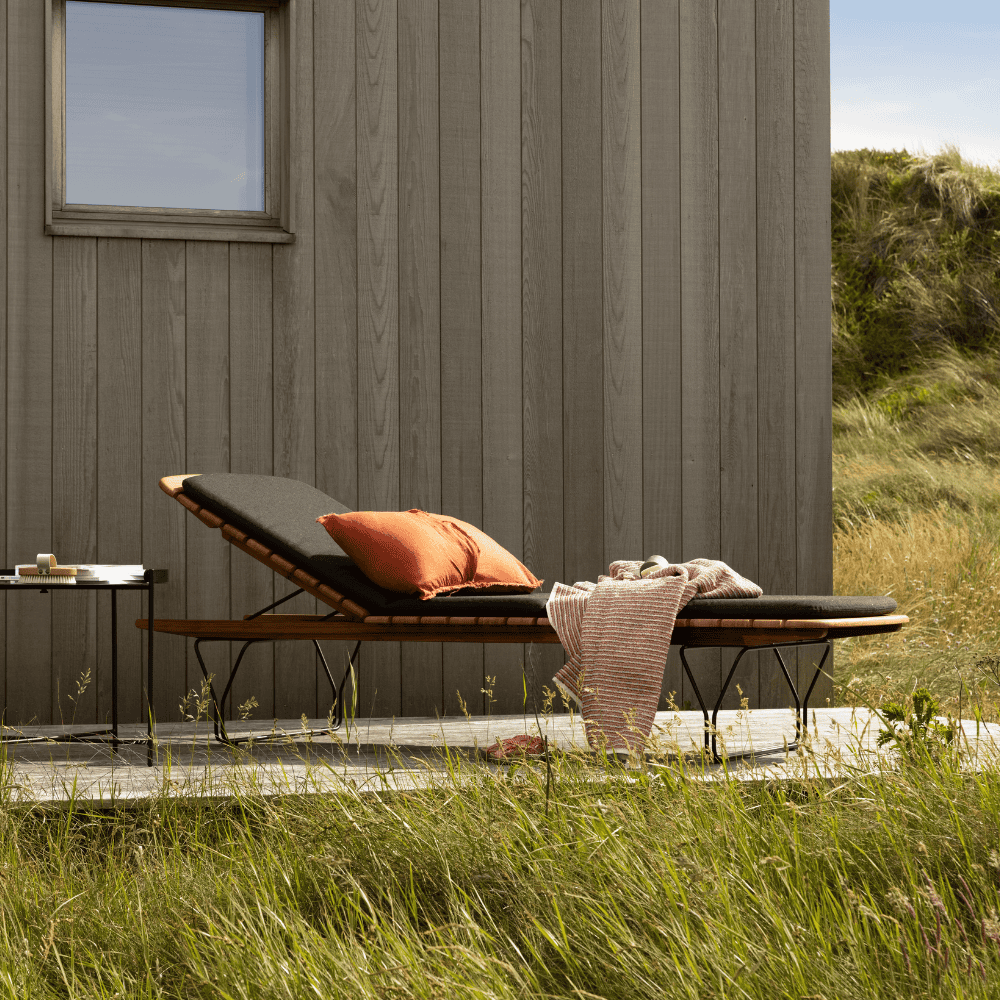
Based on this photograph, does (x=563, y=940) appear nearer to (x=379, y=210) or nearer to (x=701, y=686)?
(x=701, y=686)

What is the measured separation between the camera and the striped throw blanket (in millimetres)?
2963

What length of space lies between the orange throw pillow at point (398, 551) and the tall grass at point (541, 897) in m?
0.92

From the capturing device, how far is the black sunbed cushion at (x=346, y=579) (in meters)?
2.92

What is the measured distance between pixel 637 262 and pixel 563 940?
336 cm

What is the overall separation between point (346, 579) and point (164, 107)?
2.21m

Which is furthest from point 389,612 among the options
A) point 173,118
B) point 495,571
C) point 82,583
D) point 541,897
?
point 173,118

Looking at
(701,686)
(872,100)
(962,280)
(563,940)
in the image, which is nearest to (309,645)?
(701,686)

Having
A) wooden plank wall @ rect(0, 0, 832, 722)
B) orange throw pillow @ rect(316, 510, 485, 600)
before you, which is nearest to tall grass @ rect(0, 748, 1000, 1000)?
orange throw pillow @ rect(316, 510, 485, 600)

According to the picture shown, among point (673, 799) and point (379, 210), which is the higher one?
point (379, 210)

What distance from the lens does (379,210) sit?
434 cm

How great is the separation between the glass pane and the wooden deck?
2027mm

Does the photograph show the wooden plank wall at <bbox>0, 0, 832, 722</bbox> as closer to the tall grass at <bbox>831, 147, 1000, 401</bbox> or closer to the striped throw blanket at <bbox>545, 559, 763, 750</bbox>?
the striped throw blanket at <bbox>545, 559, 763, 750</bbox>

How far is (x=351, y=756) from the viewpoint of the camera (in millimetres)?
3207

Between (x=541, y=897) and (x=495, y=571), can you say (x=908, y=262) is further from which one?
(x=541, y=897)
